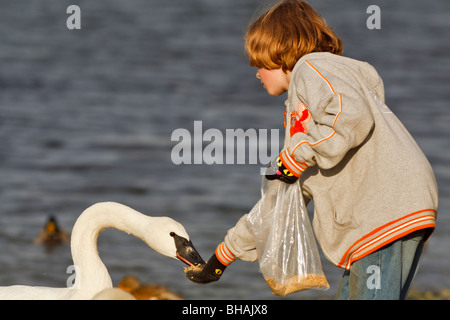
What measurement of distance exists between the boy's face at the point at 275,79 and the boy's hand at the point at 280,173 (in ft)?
1.60

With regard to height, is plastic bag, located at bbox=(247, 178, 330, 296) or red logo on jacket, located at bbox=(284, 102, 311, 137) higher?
red logo on jacket, located at bbox=(284, 102, 311, 137)

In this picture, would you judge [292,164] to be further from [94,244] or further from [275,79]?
[94,244]

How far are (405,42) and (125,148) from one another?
31.7ft

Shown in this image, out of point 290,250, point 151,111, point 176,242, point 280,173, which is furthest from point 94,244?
point 151,111

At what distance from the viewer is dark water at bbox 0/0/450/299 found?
322 inches

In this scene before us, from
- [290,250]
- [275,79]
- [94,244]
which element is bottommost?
[94,244]

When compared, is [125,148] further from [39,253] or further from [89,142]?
[39,253]

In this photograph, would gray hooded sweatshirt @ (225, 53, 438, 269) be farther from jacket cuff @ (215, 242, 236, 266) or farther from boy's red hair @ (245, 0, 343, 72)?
jacket cuff @ (215, 242, 236, 266)

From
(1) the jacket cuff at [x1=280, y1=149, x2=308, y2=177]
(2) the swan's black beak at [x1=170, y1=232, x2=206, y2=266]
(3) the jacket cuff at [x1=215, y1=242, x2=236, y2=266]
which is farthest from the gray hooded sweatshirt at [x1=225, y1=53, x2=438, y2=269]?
(2) the swan's black beak at [x1=170, y1=232, x2=206, y2=266]

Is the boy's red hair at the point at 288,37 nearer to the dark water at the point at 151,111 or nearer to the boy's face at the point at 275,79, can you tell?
the boy's face at the point at 275,79

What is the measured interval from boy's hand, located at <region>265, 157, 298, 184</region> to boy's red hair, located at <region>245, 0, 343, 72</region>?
0.54 meters

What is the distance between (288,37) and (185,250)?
1.25 metres

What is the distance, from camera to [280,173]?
3.50 m
